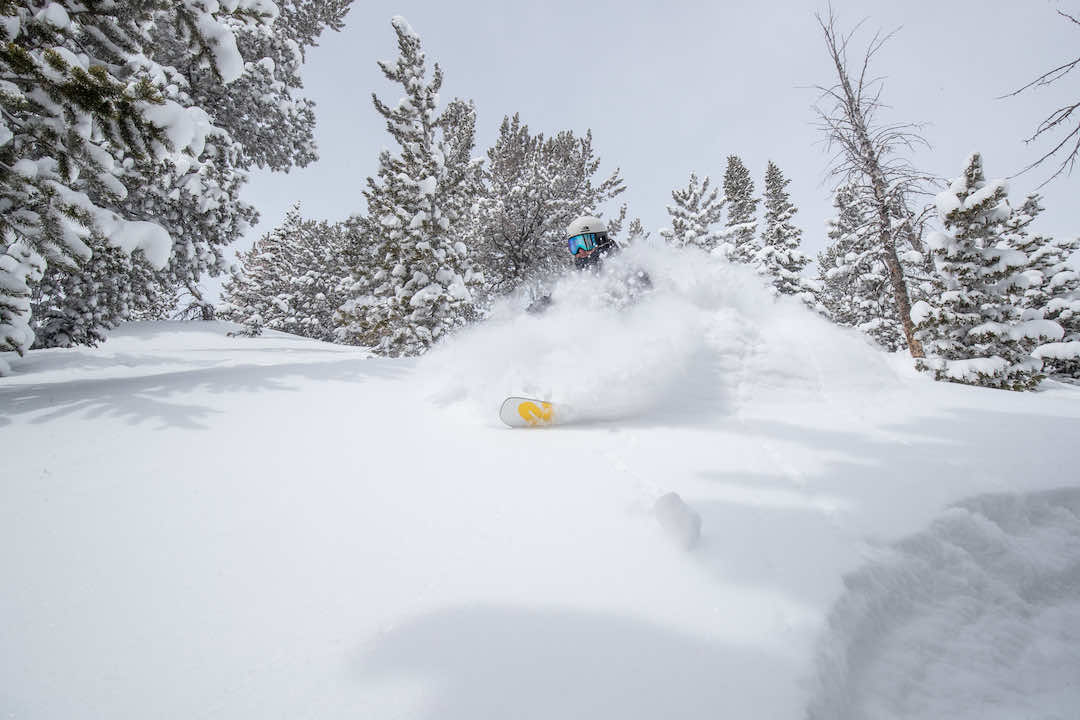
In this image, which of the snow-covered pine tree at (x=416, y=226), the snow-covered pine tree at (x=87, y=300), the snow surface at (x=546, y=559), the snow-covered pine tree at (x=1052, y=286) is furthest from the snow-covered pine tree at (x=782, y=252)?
the snow-covered pine tree at (x=87, y=300)

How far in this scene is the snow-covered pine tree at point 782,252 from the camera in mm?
19859

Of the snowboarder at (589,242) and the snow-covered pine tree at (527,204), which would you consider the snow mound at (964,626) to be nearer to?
the snowboarder at (589,242)

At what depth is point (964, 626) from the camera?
1.62 metres

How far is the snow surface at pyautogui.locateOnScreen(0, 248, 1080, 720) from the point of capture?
45.4 inches

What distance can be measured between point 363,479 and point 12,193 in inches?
156

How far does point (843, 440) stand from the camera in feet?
9.42

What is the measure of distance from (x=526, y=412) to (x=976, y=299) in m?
13.3

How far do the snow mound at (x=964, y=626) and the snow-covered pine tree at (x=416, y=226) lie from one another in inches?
442

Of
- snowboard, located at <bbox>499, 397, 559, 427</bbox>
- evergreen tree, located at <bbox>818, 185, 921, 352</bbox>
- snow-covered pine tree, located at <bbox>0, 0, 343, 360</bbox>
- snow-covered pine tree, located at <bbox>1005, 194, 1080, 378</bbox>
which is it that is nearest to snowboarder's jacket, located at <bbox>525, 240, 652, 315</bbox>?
snowboard, located at <bbox>499, 397, 559, 427</bbox>

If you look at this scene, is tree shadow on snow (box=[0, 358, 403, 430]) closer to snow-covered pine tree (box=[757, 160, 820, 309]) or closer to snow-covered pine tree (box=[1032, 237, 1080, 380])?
snow-covered pine tree (box=[757, 160, 820, 309])

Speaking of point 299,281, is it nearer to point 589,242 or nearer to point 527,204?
point 527,204

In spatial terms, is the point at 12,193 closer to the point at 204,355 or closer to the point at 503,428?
the point at 503,428

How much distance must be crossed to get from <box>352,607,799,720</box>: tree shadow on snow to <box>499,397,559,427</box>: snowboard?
5.92 ft

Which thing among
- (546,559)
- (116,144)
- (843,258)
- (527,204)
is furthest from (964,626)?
(843,258)
